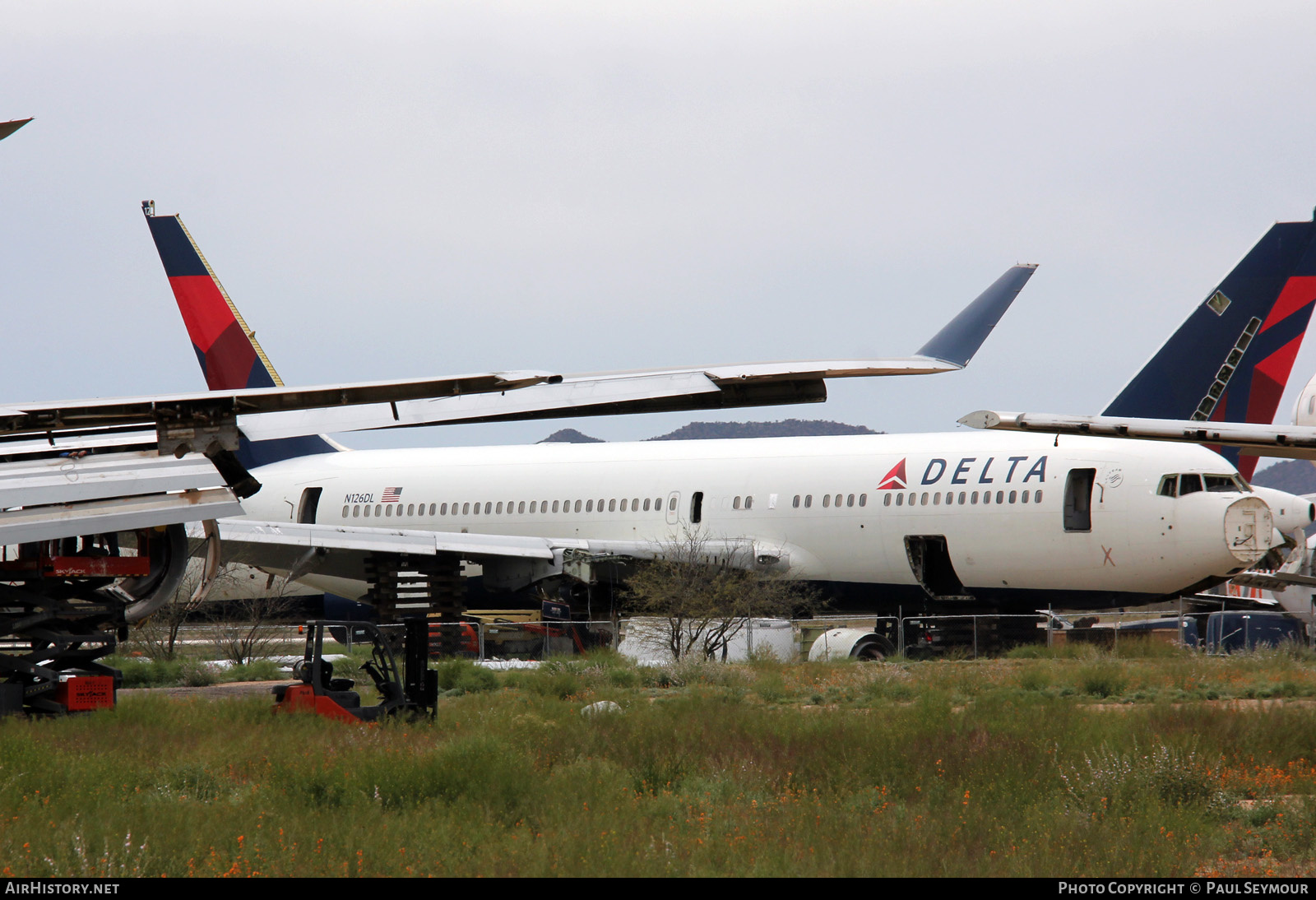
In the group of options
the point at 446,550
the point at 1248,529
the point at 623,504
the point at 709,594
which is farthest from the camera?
the point at 623,504

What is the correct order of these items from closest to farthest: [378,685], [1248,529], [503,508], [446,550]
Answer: [378,685]
[1248,529]
[446,550]
[503,508]

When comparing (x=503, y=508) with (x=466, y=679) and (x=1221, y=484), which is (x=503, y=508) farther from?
(x=1221, y=484)

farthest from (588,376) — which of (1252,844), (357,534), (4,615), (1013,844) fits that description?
(357,534)

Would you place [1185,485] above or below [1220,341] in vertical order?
below

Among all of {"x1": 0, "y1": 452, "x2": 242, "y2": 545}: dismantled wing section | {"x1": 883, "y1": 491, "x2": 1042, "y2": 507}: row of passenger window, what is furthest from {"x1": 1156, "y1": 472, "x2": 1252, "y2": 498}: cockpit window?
{"x1": 0, "y1": 452, "x2": 242, "y2": 545}: dismantled wing section

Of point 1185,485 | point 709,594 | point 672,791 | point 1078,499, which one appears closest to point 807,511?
point 709,594

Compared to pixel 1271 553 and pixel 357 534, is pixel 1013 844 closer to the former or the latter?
pixel 1271 553

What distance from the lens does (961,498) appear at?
919 inches

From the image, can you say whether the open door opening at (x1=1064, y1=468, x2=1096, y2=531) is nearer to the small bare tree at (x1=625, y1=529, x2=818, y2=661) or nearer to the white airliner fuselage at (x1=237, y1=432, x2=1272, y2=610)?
the white airliner fuselage at (x1=237, y1=432, x2=1272, y2=610)

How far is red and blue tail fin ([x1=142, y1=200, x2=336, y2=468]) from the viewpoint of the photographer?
31.3 m

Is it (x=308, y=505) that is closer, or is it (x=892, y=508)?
(x=892, y=508)

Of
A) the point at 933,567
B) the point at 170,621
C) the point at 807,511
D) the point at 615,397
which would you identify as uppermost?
the point at 615,397

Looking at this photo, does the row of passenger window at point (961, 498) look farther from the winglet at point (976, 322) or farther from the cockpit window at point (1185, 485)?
the winglet at point (976, 322)

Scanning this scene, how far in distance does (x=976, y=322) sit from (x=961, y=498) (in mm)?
6961
